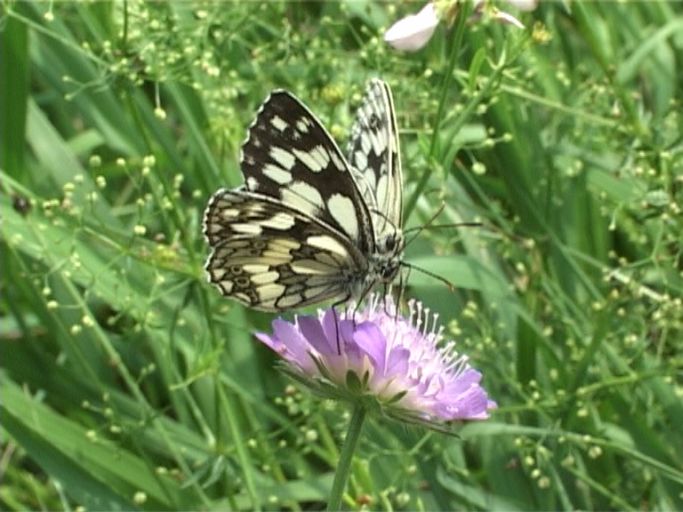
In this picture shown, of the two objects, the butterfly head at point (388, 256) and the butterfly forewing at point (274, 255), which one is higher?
the butterfly forewing at point (274, 255)

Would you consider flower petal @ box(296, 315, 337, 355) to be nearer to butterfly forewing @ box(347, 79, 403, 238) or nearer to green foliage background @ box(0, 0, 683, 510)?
butterfly forewing @ box(347, 79, 403, 238)

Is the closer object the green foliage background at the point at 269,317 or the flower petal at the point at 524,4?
the flower petal at the point at 524,4

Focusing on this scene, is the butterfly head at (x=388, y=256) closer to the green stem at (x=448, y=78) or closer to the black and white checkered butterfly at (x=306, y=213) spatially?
the black and white checkered butterfly at (x=306, y=213)

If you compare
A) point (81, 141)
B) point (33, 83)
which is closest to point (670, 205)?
point (81, 141)

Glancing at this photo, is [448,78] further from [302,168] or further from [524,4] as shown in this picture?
[302,168]

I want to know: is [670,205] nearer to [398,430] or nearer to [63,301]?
[398,430]

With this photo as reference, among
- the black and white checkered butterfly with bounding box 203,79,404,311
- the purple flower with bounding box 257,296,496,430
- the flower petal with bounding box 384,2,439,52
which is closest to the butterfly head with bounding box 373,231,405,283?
the black and white checkered butterfly with bounding box 203,79,404,311

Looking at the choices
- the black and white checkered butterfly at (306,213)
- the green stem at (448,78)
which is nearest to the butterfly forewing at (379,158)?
the black and white checkered butterfly at (306,213)
